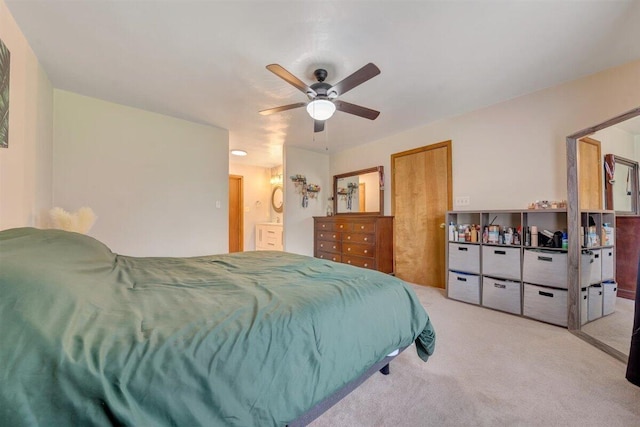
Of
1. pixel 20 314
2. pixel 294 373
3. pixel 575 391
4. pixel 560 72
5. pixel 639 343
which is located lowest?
pixel 575 391

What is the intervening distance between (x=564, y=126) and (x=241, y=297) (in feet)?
11.2

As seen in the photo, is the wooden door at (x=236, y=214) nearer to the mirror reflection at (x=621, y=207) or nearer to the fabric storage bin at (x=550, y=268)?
the fabric storage bin at (x=550, y=268)

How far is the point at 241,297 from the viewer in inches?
45.8

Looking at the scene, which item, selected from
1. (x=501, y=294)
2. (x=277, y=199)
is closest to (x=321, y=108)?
(x=501, y=294)

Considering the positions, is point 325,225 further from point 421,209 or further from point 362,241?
point 421,209

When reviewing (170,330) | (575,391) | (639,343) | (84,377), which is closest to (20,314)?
(84,377)

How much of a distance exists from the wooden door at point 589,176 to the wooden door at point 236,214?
579cm

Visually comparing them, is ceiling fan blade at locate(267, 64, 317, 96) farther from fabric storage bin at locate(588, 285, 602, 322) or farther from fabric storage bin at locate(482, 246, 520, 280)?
fabric storage bin at locate(588, 285, 602, 322)

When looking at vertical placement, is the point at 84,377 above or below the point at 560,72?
below

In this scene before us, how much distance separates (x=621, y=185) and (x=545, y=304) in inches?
46.3

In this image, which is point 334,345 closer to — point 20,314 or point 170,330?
point 170,330

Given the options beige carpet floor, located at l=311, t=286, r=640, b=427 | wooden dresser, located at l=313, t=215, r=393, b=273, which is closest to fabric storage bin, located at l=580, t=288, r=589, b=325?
beige carpet floor, located at l=311, t=286, r=640, b=427

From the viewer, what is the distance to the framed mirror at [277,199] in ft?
21.1

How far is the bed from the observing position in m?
0.65
